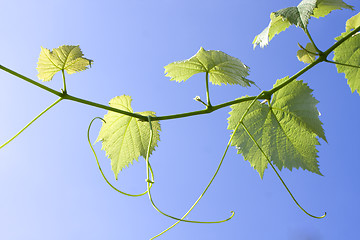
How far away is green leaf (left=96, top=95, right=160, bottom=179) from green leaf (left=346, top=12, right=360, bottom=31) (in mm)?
478

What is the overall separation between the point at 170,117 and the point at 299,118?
32 centimetres

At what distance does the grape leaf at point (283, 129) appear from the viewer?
879 mm

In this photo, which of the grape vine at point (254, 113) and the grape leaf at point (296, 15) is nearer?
the grape leaf at point (296, 15)

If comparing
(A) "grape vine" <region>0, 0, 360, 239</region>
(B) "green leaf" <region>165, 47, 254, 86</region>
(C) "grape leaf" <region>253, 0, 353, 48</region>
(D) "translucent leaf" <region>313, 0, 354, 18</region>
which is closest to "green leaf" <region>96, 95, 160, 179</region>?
(A) "grape vine" <region>0, 0, 360, 239</region>

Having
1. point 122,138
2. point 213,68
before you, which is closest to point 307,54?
point 213,68

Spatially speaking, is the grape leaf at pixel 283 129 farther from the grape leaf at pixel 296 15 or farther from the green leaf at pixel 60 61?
the green leaf at pixel 60 61

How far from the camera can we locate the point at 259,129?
92 centimetres

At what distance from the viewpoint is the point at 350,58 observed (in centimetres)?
90

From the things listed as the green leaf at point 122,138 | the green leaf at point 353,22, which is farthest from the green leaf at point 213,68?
the green leaf at point 353,22

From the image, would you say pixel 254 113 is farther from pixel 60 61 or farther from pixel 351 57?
pixel 60 61

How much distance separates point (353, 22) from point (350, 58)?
0.08 meters

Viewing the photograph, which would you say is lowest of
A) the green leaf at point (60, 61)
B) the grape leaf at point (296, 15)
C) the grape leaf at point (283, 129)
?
the grape leaf at point (283, 129)

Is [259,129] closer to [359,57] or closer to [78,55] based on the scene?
[359,57]

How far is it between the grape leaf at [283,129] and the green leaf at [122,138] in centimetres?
20
